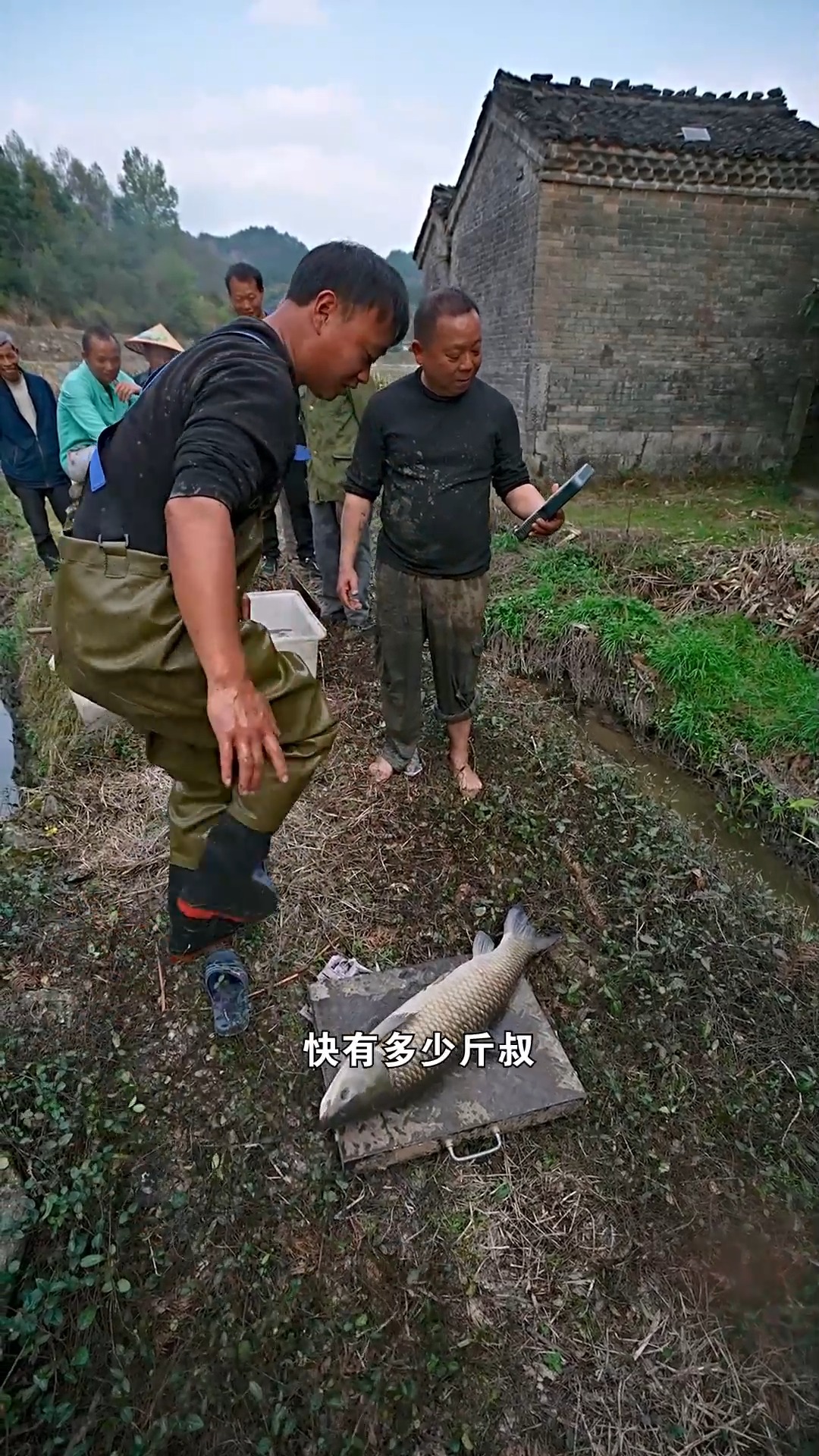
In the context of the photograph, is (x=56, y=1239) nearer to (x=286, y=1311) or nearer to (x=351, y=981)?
(x=286, y=1311)

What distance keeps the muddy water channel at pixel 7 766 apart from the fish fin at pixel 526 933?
99.0 inches

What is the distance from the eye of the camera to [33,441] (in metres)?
5.09

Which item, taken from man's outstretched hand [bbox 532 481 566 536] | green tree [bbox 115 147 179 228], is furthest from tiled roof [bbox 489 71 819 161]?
green tree [bbox 115 147 179 228]

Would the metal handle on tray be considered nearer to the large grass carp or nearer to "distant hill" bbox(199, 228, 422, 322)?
the large grass carp

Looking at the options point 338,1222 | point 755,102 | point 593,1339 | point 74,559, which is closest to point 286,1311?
point 338,1222

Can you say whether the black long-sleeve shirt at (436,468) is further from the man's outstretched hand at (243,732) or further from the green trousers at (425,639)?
the man's outstretched hand at (243,732)

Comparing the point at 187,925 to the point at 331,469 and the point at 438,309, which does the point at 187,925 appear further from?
the point at 331,469

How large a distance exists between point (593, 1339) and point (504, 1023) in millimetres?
806

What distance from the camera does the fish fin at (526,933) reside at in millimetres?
2498

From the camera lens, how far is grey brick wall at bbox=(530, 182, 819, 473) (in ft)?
30.3

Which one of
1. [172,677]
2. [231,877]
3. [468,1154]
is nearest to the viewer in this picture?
[172,677]

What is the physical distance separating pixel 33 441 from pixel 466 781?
168 inches

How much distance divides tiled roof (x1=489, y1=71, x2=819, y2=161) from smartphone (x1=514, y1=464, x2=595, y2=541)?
896cm

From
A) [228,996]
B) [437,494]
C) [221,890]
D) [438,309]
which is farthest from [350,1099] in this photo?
→ [438,309]
